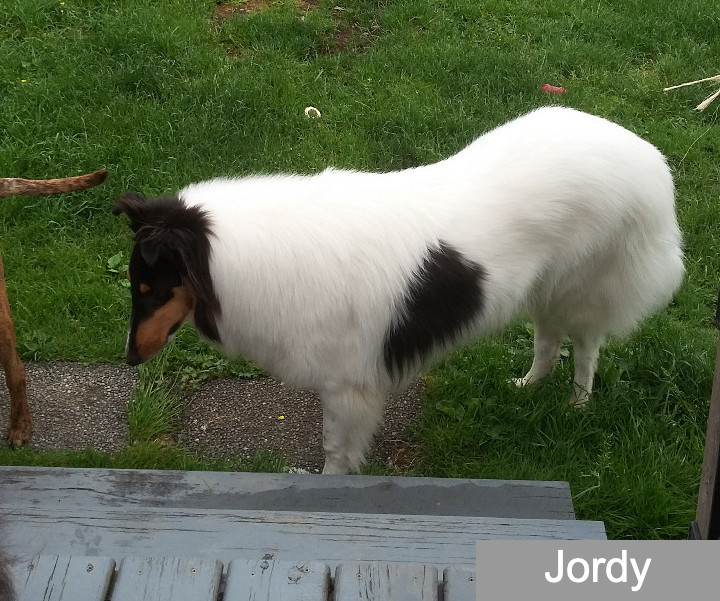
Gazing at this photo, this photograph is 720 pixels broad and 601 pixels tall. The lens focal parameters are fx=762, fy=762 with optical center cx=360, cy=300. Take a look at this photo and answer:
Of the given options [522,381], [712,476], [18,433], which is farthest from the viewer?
[522,381]

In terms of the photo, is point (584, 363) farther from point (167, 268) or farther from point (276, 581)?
point (276, 581)

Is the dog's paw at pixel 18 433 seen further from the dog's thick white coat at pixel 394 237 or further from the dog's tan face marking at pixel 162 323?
the dog's thick white coat at pixel 394 237

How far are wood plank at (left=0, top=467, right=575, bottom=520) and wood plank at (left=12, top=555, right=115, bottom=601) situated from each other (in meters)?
0.66

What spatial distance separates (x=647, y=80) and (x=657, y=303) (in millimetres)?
2980

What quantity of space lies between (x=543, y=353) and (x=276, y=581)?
6.57 ft

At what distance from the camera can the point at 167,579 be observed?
5.28 feet

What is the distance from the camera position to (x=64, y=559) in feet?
5.44

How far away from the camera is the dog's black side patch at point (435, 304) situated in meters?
2.48

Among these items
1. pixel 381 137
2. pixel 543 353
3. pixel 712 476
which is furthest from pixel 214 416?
pixel 381 137

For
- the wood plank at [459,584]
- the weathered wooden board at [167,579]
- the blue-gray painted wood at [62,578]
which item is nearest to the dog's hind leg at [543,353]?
the wood plank at [459,584]

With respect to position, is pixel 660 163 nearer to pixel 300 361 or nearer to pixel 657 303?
pixel 657 303

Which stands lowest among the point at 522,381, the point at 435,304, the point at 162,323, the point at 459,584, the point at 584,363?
the point at 522,381

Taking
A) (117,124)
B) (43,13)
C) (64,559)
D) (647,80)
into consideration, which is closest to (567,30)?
(647,80)

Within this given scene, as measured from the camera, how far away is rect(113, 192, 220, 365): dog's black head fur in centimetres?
230
